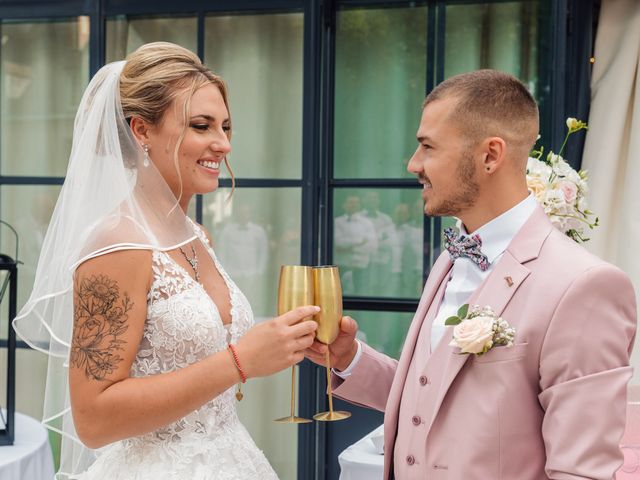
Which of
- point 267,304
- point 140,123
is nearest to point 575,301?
point 140,123

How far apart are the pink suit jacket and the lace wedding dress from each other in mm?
591

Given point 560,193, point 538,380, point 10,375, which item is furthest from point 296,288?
point 10,375

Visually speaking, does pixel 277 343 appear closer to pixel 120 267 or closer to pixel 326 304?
pixel 326 304

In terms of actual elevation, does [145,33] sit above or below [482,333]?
above

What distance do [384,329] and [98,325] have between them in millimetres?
2678

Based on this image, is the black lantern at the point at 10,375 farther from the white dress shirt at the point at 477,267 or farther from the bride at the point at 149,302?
the white dress shirt at the point at 477,267

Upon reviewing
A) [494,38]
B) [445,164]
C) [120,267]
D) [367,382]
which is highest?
[494,38]

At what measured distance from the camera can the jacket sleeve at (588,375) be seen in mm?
1685

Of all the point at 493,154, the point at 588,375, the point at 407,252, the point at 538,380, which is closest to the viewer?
the point at 588,375

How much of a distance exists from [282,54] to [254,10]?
28cm

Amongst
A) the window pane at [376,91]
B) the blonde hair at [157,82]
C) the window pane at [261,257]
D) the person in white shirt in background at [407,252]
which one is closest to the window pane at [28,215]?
the window pane at [261,257]

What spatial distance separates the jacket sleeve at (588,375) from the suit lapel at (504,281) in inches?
5.8

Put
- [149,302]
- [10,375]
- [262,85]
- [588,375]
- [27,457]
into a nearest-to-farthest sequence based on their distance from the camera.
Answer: [588,375] → [149,302] → [27,457] → [10,375] → [262,85]

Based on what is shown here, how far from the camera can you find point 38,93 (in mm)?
5164
